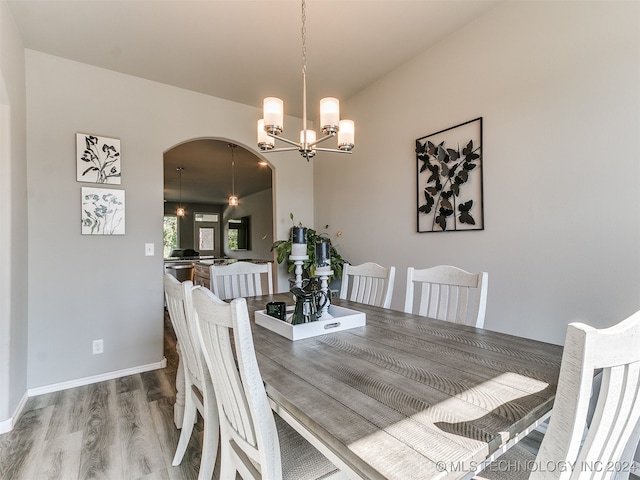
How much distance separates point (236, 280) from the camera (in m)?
2.52

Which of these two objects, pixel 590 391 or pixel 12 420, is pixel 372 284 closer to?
pixel 590 391

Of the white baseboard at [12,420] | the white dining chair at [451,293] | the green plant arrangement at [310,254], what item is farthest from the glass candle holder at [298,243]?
the white baseboard at [12,420]

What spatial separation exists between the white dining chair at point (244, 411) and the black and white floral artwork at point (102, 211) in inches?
92.9

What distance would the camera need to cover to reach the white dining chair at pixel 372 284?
2176mm

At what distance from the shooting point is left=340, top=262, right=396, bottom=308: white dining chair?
7.14ft

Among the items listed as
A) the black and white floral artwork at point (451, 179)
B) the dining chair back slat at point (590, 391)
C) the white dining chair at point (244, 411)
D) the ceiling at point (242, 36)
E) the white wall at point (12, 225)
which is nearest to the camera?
the dining chair back slat at point (590, 391)

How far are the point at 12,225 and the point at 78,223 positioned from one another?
0.63 m

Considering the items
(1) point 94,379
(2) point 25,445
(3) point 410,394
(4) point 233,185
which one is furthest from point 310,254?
(4) point 233,185

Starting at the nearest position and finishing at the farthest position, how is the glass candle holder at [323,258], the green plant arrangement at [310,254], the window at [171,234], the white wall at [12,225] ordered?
the glass candle holder at [323,258] < the white wall at [12,225] < the green plant arrangement at [310,254] < the window at [171,234]

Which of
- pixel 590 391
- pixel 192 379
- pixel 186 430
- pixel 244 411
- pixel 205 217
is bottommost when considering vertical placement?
pixel 186 430

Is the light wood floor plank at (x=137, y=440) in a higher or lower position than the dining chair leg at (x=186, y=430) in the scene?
lower

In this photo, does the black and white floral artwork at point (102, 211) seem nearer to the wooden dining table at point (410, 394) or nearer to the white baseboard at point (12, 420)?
the white baseboard at point (12, 420)

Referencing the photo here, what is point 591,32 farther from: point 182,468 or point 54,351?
point 54,351

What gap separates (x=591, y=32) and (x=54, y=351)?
4.39 metres
